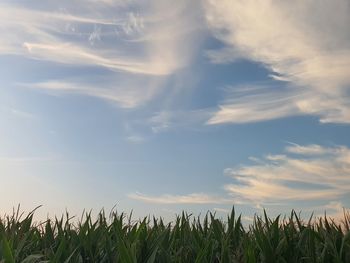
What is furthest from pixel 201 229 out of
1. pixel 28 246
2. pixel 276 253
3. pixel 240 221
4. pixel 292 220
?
pixel 28 246

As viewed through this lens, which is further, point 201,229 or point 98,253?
point 201,229

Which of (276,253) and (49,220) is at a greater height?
(49,220)

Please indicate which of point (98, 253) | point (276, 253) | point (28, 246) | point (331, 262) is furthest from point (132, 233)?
point (331, 262)

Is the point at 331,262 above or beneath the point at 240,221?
beneath

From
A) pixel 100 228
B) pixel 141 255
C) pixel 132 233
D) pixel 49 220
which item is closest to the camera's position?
pixel 141 255

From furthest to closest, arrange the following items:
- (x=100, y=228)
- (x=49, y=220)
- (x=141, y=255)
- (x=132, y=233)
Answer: (x=49, y=220) < (x=100, y=228) < (x=132, y=233) < (x=141, y=255)

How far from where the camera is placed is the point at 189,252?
3947 millimetres

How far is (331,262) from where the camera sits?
3982mm

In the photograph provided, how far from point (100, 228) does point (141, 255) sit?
82 centimetres

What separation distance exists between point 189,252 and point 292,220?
4.90 ft

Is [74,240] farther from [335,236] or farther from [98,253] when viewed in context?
[335,236]

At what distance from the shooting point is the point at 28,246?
4352 mm

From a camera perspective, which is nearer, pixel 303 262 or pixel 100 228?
pixel 303 262

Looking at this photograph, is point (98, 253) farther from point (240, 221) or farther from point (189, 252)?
point (240, 221)
